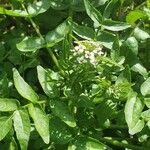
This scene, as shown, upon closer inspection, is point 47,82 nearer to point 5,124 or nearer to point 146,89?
point 5,124

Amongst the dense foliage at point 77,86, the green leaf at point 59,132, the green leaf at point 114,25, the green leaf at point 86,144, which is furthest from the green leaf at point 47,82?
the green leaf at point 114,25

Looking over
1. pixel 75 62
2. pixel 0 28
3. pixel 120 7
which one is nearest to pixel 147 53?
pixel 120 7

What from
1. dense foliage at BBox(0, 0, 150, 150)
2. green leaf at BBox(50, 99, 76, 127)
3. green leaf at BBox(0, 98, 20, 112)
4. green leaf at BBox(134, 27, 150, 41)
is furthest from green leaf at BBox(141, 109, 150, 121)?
green leaf at BBox(0, 98, 20, 112)

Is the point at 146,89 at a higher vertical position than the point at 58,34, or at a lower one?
lower

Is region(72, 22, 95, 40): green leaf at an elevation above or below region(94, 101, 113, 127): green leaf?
above

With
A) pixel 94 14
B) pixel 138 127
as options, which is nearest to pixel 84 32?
pixel 94 14

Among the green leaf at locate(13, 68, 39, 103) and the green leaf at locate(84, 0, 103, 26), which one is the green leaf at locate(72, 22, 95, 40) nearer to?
the green leaf at locate(84, 0, 103, 26)
